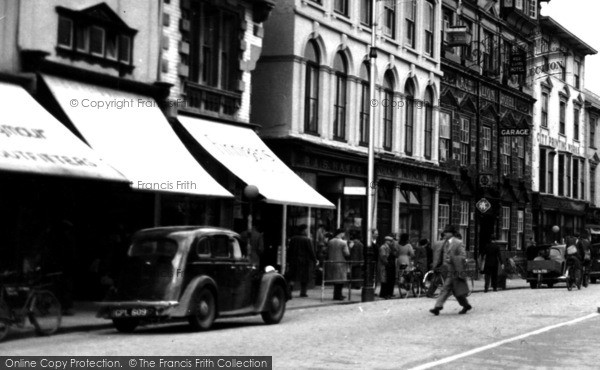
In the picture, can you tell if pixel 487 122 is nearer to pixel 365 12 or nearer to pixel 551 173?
pixel 551 173

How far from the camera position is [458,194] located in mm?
45375

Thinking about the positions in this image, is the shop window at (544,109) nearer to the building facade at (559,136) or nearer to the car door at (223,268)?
the building facade at (559,136)

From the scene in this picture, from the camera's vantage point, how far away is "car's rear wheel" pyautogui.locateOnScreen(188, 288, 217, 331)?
17802mm

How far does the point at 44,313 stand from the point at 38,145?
3.61 metres

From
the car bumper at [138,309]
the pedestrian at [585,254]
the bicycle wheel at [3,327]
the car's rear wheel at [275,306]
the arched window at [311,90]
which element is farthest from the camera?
the pedestrian at [585,254]

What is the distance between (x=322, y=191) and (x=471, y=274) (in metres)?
5.59

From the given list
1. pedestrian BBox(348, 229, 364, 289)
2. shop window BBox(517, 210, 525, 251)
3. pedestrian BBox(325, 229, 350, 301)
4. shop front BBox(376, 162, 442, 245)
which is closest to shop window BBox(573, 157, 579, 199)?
shop window BBox(517, 210, 525, 251)

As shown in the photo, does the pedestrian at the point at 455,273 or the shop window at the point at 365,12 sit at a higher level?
the shop window at the point at 365,12

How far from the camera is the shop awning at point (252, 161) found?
85.5 ft

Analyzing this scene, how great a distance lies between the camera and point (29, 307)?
54.8 ft

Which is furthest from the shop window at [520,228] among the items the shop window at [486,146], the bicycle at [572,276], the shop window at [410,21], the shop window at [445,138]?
the shop window at [410,21]

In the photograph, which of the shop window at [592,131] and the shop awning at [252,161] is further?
the shop window at [592,131]

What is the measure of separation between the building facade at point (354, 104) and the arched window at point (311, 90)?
30mm

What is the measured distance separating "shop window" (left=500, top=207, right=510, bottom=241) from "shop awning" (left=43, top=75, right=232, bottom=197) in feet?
95.6
